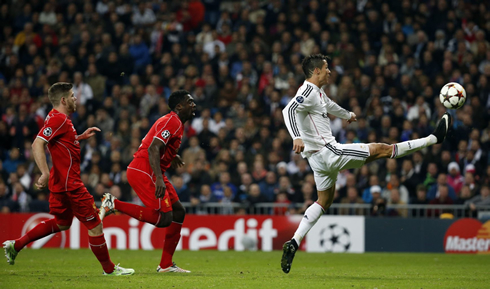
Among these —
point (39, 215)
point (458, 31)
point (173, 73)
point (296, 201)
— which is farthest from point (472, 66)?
point (39, 215)

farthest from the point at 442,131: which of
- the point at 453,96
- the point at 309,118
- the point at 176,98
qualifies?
the point at 176,98

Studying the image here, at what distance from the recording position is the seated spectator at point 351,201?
48.4 ft

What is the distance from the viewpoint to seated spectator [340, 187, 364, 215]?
14758 mm

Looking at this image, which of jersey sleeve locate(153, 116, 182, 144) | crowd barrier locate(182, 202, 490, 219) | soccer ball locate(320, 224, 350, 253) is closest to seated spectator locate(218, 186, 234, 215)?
crowd barrier locate(182, 202, 490, 219)

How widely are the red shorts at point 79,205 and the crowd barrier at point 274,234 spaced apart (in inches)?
262

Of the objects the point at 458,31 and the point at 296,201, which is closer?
the point at 296,201

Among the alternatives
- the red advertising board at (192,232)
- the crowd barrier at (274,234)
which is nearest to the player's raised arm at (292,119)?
the crowd barrier at (274,234)

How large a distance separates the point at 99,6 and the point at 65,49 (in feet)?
7.25

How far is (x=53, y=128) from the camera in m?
7.70

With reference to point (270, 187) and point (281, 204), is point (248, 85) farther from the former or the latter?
point (281, 204)

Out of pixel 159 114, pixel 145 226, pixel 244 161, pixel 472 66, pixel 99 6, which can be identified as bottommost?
pixel 145 226

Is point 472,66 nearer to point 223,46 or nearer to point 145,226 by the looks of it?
point 223,46

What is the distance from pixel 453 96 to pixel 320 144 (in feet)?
6.76

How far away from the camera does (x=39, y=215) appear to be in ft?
47.8
